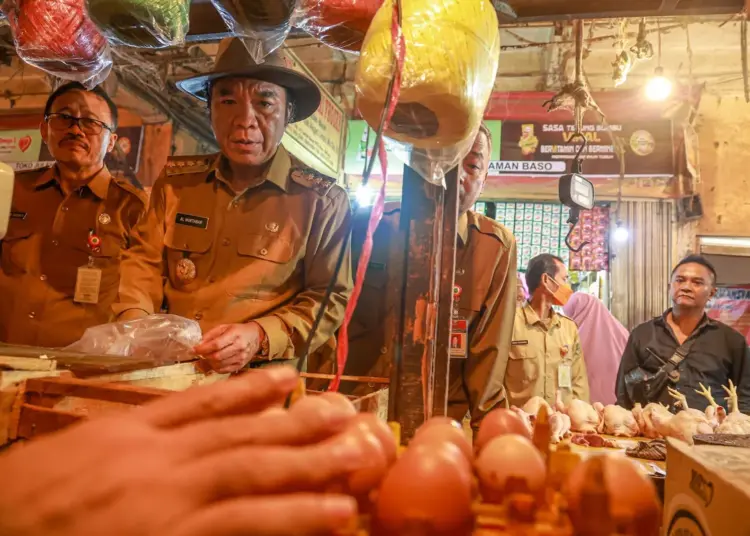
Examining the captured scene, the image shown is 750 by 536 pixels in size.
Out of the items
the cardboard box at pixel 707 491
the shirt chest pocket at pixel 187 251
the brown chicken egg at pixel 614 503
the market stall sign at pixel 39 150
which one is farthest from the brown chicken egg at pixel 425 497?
the market stall sign at pixel 39 150

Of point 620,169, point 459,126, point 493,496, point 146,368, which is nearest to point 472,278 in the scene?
point 459,126

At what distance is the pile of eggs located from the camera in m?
0.59

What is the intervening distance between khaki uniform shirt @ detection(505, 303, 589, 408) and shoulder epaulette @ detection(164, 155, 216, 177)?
3.30m

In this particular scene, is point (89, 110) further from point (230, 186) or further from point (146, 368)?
point (146, 368)

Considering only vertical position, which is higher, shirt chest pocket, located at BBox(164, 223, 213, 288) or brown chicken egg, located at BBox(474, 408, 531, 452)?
shirt chest pocket, located at BBox(164, 223, 213, 288)

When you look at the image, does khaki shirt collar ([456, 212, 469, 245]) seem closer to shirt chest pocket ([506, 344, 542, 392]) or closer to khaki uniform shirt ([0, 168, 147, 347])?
khaki uniform shirt ([0, 168, 147, 347])

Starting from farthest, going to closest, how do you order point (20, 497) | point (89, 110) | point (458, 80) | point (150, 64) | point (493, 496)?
point (150, 64), point (89, 110), point (458, 80), point (493, 496), point (20, 497)

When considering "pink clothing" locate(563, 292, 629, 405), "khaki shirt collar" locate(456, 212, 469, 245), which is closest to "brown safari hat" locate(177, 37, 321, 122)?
"khaki shirt collar" locate(456, 212, 469, 245)

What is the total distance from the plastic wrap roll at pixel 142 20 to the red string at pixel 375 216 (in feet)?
2.65

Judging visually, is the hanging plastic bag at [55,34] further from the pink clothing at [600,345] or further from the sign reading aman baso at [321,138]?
the pink clothing at [600,345]

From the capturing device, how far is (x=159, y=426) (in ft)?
1.81

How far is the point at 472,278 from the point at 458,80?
4.88 feet

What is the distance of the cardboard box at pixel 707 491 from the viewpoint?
877 mm

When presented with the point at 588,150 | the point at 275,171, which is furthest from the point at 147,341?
the point at 588,150
